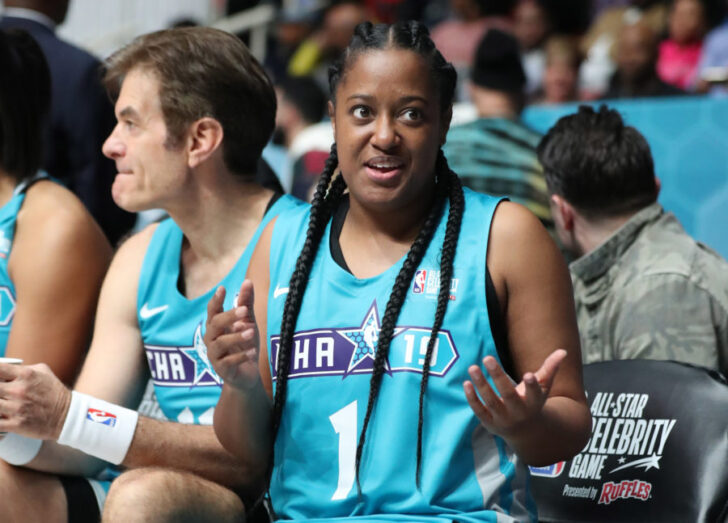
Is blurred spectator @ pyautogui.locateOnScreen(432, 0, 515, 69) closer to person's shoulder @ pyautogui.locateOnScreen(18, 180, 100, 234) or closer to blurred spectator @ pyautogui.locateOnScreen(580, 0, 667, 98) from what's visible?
blurred spectator @ pyautogui.locateOnScreen(580, 0, 667, 98)

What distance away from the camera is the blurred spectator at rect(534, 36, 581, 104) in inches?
271

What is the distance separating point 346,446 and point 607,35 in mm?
6542

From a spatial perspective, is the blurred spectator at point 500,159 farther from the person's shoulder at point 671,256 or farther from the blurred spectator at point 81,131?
the blurred spectator at point 81,131

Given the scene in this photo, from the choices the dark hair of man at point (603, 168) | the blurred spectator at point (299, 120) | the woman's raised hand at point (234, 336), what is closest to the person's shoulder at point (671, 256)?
the dark hair of man at point (603, 168)

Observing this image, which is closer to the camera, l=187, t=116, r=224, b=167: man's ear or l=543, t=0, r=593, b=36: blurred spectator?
l=187, t=116, r=224, b=167: man's ear

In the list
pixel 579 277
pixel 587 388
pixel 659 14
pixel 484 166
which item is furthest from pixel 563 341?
pixel 659 14

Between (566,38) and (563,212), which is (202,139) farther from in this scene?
(566,38)

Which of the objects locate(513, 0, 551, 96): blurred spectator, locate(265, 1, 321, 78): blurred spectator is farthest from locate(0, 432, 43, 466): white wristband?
locate(265, 1, 321, 78): blurred spectator

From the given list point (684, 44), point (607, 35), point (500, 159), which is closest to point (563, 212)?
point (500, 159)

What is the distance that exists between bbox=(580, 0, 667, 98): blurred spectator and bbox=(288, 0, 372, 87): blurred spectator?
6.55ft

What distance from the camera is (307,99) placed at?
23.8 feet

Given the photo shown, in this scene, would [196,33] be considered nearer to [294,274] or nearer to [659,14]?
[294,274]

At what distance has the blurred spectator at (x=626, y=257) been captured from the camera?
105 inches

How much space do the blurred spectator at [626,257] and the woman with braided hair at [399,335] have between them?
0.73 metres
